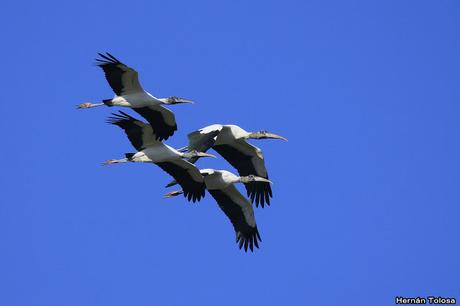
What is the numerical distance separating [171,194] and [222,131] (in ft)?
6.92

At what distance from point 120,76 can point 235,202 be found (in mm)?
4378

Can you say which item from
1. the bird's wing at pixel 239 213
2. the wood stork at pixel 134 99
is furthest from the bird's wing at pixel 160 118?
the bird's wing at pixel 239 213

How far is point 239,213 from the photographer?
25.8 m

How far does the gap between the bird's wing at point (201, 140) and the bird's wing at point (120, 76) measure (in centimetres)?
166

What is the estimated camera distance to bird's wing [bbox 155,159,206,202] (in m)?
23.8

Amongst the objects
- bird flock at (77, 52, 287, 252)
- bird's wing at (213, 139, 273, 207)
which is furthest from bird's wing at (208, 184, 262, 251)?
bird's wing at (213, 139, 273, 207)

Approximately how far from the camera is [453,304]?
821 inches

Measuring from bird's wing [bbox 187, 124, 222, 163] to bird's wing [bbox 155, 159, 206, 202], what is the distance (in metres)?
0.41

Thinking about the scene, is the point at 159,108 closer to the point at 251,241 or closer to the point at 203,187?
the point at 203,187

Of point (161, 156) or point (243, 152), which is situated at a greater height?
point (243, 152)

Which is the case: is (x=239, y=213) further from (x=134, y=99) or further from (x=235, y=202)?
(x=134, y=99)

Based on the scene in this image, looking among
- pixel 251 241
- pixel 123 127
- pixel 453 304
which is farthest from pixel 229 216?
pixel 453 304

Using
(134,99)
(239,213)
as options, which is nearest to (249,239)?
(239,213)

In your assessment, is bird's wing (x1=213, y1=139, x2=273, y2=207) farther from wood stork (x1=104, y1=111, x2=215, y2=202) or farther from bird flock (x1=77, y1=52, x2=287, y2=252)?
wood stork (x1=104, y1=111, x2=215, y2=202)
